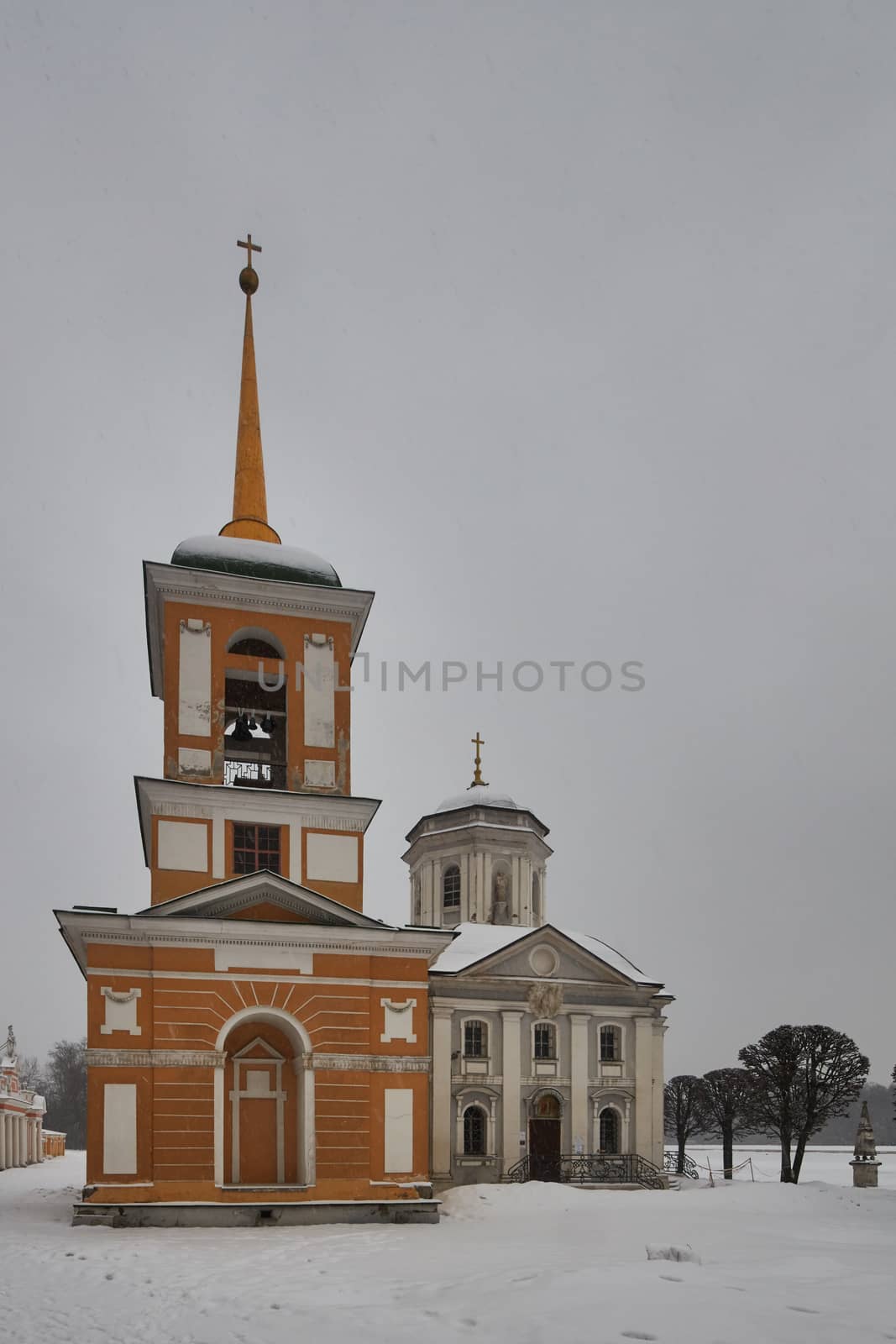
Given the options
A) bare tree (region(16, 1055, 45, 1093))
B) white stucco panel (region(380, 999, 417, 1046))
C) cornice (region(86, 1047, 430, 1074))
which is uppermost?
white stucco panel (region(380, 999, 417, 1046))

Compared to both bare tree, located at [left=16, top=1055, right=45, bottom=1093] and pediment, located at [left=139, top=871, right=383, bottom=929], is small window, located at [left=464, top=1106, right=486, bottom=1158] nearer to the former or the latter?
pediment, located at [left=139, top=871, right=383, bottom=929]

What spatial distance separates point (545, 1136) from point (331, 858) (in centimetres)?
1372

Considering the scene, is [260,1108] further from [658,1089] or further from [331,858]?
[658,1089]

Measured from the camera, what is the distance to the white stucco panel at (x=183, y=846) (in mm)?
21953

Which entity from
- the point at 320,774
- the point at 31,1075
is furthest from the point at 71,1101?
the point at 320,774

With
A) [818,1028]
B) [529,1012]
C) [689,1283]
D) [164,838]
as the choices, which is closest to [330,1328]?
[689,1283]

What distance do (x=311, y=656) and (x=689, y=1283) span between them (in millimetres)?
14578

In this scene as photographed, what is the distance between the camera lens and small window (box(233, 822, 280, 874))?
885 inches

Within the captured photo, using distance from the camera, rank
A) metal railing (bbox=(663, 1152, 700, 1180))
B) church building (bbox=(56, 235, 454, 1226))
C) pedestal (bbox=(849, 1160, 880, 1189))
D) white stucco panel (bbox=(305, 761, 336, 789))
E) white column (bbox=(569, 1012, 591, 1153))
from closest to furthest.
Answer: church building (bbox=(56, 235, 454, 1226)) → white stucco panel (bbox=(305, 761, 336, 789)) → pedestal (bbox=(849, 1160, 880, 1189)) → white column (bbox=(569, 1012, 591, 1153)) → metal railing (bbox=(663, 1152, 700, 1180))

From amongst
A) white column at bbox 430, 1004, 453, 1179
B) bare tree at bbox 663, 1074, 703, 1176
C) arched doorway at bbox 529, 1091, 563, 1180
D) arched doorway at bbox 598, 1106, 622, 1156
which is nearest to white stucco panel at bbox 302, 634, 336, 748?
white column at bbox 430, 1004, 453, 1179

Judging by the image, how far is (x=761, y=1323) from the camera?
10094mm

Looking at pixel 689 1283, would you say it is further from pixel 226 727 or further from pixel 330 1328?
pixel 226 727

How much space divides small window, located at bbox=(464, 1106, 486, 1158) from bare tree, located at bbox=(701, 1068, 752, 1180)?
12479mm

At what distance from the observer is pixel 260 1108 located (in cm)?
2156
